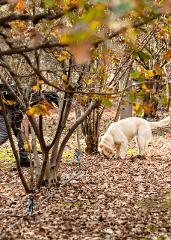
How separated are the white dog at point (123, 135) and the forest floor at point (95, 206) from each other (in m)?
1.83

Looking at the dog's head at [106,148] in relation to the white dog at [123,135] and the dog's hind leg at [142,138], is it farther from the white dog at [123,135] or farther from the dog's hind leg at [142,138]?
the dog's hind leg at [142,138]

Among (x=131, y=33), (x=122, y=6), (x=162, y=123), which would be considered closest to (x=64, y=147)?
(x=131, y=33)

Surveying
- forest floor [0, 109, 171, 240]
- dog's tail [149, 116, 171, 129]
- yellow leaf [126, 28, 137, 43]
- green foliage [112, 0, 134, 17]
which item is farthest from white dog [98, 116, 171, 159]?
green foliage [112, 0, 134, 17]

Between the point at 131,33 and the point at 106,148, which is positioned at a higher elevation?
the point at 131,33

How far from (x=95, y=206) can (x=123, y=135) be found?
5835mm

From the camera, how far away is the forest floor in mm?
5086

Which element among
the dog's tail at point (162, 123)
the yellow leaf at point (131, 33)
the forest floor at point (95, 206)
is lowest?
the forest floor at point (95, 206)

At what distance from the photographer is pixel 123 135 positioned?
1196 centimetres

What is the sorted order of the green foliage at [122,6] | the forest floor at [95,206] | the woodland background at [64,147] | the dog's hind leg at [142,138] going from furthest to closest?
the dog's hind leg at [142,138]
the forest floor at [95,206]
the woodland background at [64,147]
the green foliage at [122,6]

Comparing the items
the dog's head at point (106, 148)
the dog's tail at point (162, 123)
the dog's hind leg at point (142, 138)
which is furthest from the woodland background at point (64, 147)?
the dog's tail at point (162, 123)

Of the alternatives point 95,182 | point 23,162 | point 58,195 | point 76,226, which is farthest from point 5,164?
point 76,226

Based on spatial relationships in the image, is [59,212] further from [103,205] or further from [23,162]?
[23,162]

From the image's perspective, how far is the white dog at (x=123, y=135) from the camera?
11641 mm

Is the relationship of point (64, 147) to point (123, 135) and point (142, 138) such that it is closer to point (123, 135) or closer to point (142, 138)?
point (123, 135)
